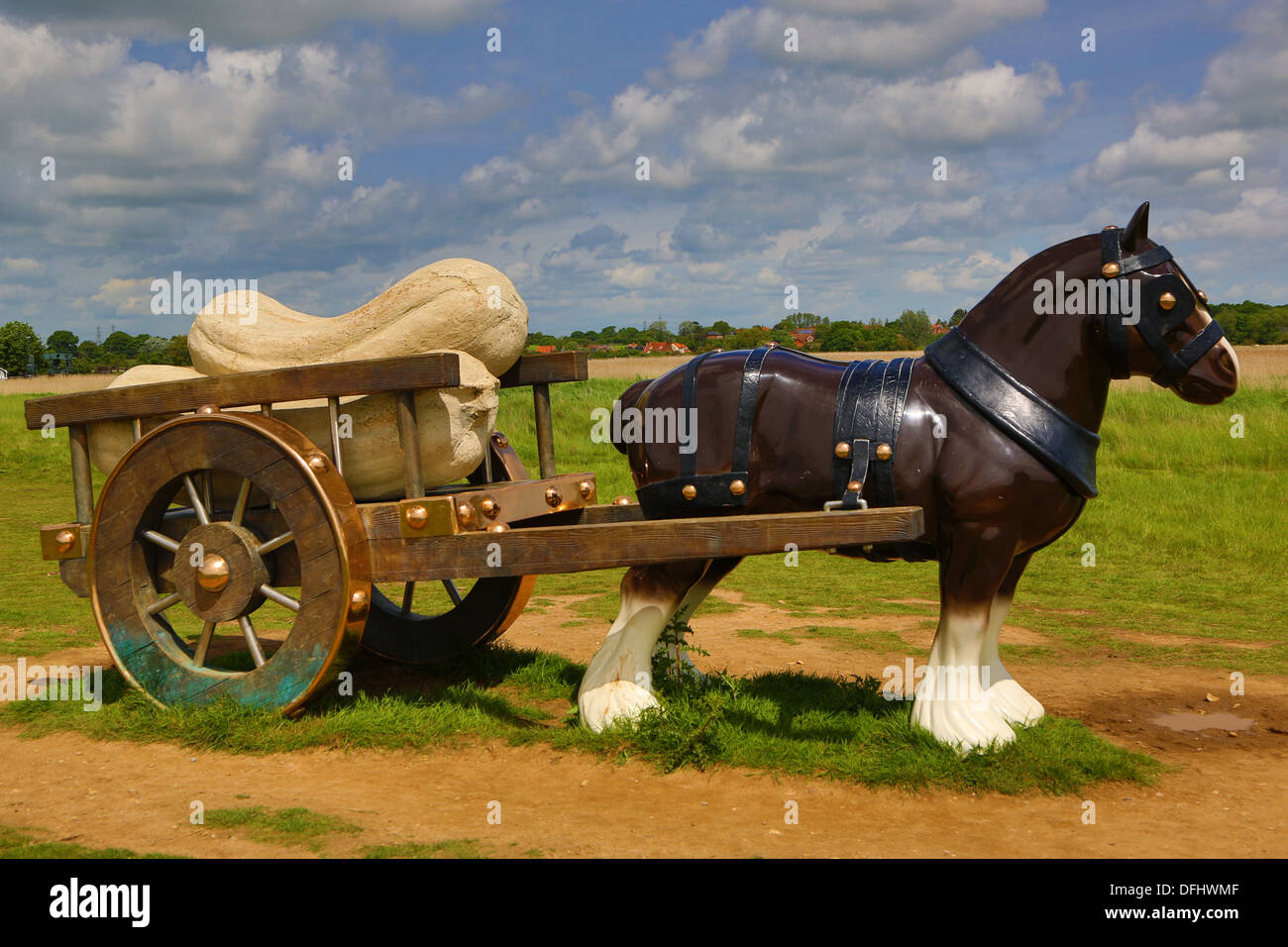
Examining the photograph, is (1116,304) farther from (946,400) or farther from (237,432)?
(237,432)

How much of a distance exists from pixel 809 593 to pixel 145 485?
19.5 ft

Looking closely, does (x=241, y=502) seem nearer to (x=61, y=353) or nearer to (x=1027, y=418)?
(x=1027, y=418)

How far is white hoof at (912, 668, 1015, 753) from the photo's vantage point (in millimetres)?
4336

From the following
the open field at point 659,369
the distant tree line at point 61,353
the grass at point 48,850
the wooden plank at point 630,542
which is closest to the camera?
the grass at point 48,850

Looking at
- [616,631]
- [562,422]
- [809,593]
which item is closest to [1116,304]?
[616,631]

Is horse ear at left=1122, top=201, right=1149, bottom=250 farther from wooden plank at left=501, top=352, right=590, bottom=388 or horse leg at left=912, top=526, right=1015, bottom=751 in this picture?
wooden plank at left=501, top=352, right=590, bottom=388

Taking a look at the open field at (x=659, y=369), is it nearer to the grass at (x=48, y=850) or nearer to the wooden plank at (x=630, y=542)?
the wooden plank at (x=630, y=542)

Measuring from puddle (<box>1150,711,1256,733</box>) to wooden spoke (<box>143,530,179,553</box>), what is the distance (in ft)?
15.7

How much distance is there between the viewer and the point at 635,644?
190 inches

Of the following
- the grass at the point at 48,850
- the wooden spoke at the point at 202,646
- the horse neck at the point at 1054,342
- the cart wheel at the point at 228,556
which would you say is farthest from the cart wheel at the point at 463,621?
the horse neck at the point at 1054,342

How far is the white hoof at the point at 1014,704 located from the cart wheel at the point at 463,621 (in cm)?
245

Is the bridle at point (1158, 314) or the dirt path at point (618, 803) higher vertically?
the bridle at point (1158, 314)

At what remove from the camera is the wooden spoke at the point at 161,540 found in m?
4.97
